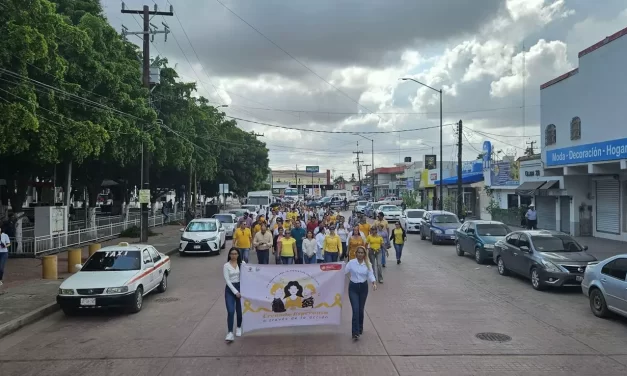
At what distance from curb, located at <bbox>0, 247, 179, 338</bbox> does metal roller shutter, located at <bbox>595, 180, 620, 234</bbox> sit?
24.2 metres

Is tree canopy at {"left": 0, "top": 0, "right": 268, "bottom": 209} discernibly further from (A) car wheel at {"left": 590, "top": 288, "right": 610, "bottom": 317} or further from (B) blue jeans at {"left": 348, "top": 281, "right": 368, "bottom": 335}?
(A) car wheel at {"left": 590, "top": 288, "right": 610, "bottom": 317}

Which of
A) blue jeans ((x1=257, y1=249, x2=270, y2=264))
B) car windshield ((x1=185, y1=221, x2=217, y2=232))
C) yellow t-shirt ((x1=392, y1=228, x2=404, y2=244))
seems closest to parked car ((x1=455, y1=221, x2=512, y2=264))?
yellow t-shirt ((x1=392, y1=228, x2=404, y2=244))

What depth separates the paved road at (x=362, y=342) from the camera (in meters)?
7.14

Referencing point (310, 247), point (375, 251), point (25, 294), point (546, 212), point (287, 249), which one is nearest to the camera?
point (25, 294)

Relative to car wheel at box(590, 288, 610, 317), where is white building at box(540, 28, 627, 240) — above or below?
above

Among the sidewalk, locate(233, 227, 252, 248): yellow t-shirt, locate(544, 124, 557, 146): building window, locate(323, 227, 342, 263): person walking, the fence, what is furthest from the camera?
locate(544, 124, 557, 146): building window

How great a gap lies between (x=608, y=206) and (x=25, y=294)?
25.1 m

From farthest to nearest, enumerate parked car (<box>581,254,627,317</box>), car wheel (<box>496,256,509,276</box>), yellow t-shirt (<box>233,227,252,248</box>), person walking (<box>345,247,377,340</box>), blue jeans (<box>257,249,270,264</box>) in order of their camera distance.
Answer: car wheel (<box>496,256,509,276</box>)
yellow t-shirt (<box>233,227,252,248</box>)
blue jeans (<box>257,249,270,264</box>)
parked car (<box>581,254,627,317</box>)
person walking (<box>345,247,377,340</box>)

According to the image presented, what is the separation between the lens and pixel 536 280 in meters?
13.3

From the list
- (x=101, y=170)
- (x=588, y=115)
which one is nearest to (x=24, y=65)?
(x=101, y=170)

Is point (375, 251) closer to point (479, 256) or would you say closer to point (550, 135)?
point (479, 256)

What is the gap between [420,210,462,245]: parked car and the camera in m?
25.0

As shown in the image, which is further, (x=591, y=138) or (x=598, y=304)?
(x=591, y=138)

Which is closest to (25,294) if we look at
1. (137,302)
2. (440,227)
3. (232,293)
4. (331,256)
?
(137,302)
